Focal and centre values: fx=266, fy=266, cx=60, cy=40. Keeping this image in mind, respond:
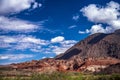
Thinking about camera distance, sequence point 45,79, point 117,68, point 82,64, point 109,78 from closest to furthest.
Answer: point 45,79, point 109,78, point 117,68, point 82,64

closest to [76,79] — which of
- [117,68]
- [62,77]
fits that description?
[62,77]

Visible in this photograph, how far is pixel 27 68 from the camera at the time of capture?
161 metres

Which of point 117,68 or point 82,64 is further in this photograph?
point 82,64


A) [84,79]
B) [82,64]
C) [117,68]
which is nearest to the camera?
[84,79]

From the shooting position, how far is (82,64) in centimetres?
17025

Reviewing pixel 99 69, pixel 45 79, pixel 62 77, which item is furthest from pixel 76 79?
pixel 99 69

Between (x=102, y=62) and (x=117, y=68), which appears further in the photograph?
(x=102, y=62)

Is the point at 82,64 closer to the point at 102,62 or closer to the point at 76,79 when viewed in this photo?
the point at 102,62

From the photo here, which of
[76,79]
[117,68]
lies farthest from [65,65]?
[76,79]

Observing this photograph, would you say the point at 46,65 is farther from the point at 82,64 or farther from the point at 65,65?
→ the point at 82,64

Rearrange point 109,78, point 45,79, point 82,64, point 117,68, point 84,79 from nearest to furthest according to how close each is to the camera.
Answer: point 45,79 → point 109,78 → point 84,79 → point 117,68 → point 82,64

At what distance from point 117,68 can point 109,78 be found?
5408cm

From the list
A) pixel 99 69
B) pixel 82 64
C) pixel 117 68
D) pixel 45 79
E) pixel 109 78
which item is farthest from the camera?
pixel 82 64

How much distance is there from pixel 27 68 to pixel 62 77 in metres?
72.2
